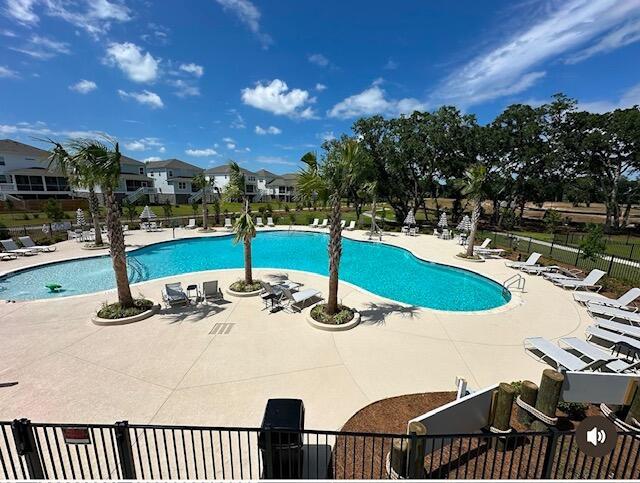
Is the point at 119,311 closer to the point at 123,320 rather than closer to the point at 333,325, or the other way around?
the point at 123,320

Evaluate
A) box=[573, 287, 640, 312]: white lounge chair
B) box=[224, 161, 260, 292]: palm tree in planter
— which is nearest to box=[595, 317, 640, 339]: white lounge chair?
box=[573, 287, 640, 312]: white lounge chair

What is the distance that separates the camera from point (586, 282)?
13.6m

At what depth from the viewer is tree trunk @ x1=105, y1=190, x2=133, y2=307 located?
973 cm

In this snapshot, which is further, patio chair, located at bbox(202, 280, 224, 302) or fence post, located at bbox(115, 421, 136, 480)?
patio chair, located at bbox(202, 280, 224, 302)

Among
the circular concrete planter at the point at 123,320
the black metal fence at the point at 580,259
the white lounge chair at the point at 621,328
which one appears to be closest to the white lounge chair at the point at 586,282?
the black metal fence at the point at 580,259

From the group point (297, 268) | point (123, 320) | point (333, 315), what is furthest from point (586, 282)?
point (123, 320)

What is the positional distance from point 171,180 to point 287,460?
64971mm

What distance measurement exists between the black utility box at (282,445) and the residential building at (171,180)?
2516 inches

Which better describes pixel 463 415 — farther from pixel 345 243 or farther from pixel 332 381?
pixel 345 243

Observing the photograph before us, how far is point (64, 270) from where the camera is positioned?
57.6ft

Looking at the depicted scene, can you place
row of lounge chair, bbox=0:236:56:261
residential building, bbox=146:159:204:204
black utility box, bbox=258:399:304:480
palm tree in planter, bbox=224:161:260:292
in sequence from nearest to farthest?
black utility box, bbox=258:399:304:480, palm tree in planter, bbox=224:161:260:292, row of lounge chair, bbox=0:236:56:261, residential building, bbox=146:159:204:204

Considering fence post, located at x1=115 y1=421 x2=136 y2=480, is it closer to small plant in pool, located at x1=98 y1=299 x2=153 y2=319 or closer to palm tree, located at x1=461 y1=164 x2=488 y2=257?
small plant in pool, located at x1=98 y1=299 x2=153 y2=319

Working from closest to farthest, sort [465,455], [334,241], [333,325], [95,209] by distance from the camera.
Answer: [465,455]
[333,325]
[334,241]
[95,209]

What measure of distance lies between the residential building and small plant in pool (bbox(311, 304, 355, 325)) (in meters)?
58.9
